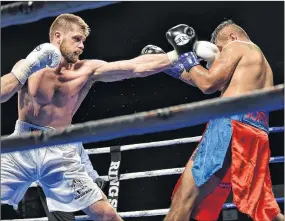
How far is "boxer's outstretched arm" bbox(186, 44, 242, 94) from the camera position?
2389mm

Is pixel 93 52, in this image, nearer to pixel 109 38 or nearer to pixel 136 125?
pixel 109 38

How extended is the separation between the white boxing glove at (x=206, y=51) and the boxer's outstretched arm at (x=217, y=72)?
0.06 m

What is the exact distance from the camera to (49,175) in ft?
8.32

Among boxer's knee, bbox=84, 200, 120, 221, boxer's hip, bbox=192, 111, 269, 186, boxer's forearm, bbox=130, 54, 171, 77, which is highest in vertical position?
boxer's forearm, bbox=130, 54, 171, 77

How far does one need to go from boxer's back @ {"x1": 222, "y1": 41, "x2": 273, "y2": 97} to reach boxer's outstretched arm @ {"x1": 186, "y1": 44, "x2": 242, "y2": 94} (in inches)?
0.9

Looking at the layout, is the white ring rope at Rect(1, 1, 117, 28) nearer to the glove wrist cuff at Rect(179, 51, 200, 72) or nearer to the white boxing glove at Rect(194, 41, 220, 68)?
the glove wrist cuff at Rect(179, 51, 200, 72)

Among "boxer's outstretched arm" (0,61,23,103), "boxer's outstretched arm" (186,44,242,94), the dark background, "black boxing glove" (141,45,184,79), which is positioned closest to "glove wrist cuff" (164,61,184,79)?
"black boxing glove" (141,45,184,79)

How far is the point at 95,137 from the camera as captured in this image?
1009mm

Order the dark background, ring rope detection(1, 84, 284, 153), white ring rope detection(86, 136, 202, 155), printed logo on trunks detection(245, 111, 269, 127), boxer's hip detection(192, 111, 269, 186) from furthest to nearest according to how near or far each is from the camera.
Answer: the dark background < white ring rope detection(86, 136, 202, 155) < printed logo on trunks detection(245, 111, 269, 127) < boxer's hip detection(192, 111, 269, 186) < ring rope detection(1, 84, 284, 153)

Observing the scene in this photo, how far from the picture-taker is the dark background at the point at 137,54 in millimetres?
4035

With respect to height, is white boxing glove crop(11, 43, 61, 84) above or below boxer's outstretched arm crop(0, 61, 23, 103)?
above

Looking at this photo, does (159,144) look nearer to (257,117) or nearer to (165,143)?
(165,143)

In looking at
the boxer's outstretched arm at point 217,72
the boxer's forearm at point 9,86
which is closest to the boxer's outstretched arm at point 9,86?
the boxer's forearm at point 9,86

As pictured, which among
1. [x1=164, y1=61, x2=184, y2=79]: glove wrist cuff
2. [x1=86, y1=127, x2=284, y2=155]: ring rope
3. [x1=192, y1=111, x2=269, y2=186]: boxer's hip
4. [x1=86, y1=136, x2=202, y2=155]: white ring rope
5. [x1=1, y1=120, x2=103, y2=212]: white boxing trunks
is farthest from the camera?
[x1=86, y1=136, x2=202, y2=155]: white ring rope
